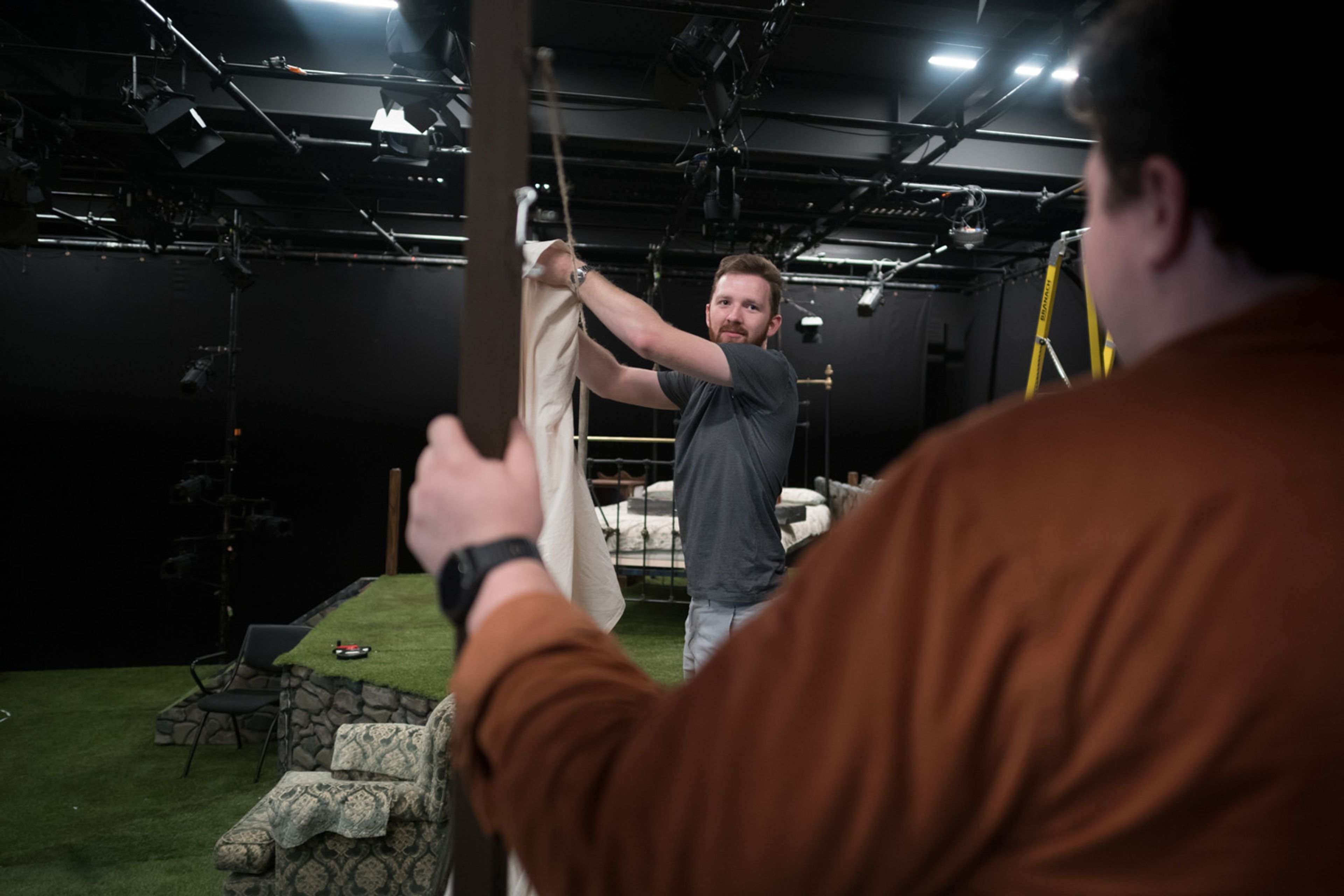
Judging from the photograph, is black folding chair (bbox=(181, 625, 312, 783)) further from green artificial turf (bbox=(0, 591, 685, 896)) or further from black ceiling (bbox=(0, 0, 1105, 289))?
black ceiling (bbox=(0, 0, 1105, 289))

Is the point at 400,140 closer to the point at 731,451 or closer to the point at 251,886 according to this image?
the point at 731,451

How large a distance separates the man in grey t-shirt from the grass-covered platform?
192cm

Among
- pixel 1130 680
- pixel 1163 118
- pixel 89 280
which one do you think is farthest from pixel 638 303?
pixel 89 280

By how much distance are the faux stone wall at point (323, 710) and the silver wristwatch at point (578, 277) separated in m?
3.62

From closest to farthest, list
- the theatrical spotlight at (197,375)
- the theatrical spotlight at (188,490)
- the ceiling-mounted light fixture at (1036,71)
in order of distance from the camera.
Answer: the ceiling-mounted light fixture at (1036,71)
the theatrical spotlight at (188,490)
the theatrical spotlight at (197,375)

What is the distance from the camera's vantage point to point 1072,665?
1.39 ft

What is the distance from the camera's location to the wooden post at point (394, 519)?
7336mm

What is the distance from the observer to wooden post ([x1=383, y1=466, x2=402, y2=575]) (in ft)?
24.1

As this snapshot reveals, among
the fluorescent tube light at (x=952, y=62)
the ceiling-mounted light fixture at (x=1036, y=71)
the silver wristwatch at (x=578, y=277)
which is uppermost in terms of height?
the fluorescent tube light at (x=952, y=62)

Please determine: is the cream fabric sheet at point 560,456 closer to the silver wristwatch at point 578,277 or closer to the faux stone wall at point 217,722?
the silver wristwatch at point 578,277

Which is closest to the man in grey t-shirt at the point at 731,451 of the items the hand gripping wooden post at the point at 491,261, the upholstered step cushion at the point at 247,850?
the hand gripping wooden post at the point at 491,261

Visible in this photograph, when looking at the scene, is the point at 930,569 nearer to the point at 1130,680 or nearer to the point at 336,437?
the point at 1130,680

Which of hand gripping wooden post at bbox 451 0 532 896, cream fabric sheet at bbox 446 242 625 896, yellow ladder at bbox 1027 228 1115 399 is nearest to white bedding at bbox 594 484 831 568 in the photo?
yellow ladder at bbox 1027 228 1115 399

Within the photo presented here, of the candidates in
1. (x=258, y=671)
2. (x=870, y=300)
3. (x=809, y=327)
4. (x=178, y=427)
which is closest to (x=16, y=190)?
(x=258, y=671)
